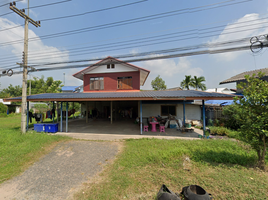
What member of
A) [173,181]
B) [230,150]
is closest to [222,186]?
[173,181]

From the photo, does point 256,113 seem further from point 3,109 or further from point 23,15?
point 3,109

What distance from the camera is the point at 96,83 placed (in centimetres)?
1482

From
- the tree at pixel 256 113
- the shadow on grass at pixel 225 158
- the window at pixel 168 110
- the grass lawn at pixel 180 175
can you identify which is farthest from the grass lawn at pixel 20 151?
the window at pixel 168 110

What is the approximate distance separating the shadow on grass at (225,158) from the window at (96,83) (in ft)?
39.7

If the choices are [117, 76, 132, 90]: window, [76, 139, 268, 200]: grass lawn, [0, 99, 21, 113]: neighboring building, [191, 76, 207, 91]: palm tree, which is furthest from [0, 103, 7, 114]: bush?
[191, 76, 207, 91]: palm tree

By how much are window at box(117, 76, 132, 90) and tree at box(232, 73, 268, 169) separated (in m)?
10.8

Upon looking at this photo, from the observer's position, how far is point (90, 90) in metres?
14.9

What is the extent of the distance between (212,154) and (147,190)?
11.9 feet

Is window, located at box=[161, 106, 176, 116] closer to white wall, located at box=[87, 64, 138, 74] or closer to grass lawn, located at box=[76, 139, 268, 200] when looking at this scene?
white wall, located at box=[87, 64, 138, 74]

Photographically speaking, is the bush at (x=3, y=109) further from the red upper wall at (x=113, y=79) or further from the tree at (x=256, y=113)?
the tree at (x=256, y=113)

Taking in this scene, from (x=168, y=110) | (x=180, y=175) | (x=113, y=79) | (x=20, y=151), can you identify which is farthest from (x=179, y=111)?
(x=20, y=151)

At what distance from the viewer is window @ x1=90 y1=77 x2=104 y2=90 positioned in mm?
14707

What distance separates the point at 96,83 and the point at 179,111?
10.1m

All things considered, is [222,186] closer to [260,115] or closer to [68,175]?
[260,115]
